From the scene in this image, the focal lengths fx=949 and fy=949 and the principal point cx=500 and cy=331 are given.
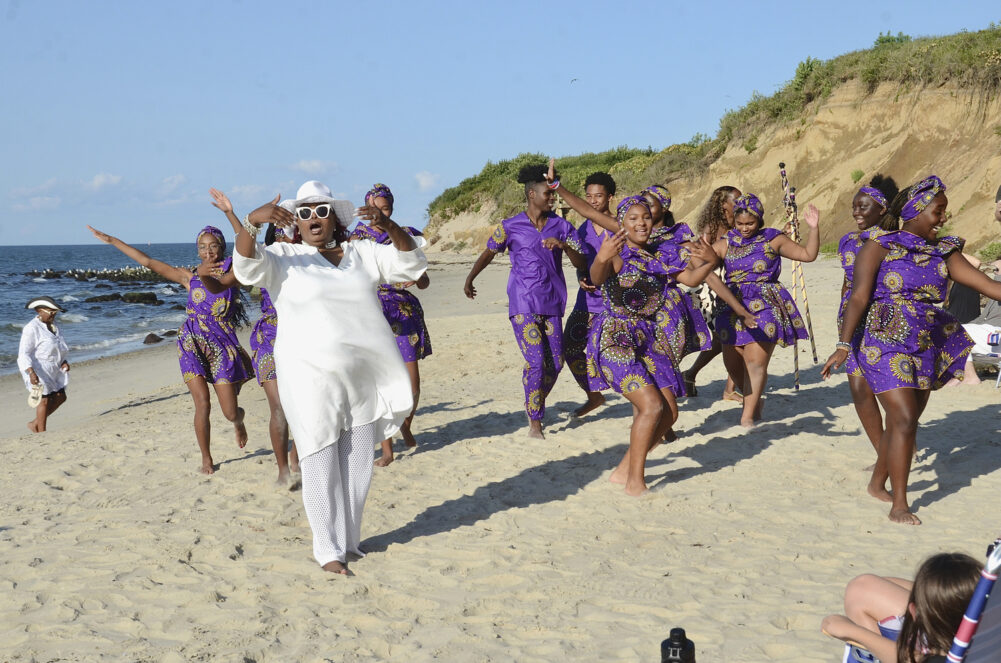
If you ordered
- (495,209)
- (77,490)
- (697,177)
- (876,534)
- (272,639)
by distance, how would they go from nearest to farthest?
(272,639)
(876,534)
(77,490)
(697,177)
(495,209)

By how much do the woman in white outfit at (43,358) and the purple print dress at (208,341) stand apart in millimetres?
5150

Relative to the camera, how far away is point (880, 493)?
6.02 m

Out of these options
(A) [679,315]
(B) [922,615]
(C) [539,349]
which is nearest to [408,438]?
(C) [539,349]

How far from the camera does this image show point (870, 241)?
5555 millimetres

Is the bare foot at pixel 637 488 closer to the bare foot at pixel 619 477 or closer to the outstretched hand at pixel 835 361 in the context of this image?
the bare foot at pixel 619 477

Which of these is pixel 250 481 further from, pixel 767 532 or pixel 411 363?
pixel 767 532

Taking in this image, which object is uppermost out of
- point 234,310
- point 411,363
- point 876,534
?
point 234,310

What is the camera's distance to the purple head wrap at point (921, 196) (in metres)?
5.36

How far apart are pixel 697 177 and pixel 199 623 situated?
32.4 meters

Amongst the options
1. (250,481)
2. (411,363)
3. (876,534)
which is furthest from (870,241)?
(250,481)

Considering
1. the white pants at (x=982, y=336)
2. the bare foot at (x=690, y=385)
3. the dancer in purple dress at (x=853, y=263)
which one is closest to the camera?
the dancer in purple dress at (x=853, y=263)

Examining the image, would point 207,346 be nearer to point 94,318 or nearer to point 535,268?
point 535,268

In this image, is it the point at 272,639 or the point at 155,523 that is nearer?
the point at 272,639

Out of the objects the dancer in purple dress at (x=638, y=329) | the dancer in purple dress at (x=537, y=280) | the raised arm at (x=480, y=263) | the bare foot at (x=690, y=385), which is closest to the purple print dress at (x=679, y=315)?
the dancer in purple dress at (x=638, y=329)
